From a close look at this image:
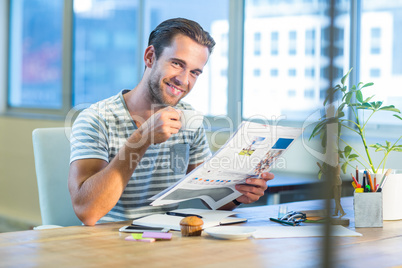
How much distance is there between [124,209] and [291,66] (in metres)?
1.31

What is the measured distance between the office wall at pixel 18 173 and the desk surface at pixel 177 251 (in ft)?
9.27

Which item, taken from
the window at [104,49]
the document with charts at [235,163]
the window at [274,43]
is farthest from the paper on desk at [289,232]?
the window at [104,49]

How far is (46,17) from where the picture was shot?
405cm

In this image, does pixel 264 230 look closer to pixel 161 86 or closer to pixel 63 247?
pixel 63 247

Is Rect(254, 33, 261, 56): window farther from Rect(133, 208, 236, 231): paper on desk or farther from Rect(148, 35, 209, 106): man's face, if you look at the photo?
Rect(133, 208, 236, 231): paper on desk

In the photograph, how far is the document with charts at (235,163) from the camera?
1185mm

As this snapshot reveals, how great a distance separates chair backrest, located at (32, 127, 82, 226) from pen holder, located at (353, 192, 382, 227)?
0.86 m

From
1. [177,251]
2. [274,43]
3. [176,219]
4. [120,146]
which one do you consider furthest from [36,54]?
[177,251]

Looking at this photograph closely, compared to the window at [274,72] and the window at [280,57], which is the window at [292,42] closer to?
the window at [280,57]

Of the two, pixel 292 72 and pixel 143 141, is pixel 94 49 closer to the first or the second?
pixel 292 72

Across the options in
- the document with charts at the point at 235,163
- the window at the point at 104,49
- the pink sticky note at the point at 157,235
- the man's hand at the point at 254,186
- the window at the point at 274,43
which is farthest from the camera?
the window at the point at 104,49

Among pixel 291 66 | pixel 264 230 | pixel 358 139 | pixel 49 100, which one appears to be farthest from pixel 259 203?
pixel 49 100

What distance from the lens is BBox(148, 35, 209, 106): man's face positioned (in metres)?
1.61

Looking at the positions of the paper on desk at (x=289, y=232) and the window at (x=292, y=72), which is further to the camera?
the window at (x=292, y=72)
